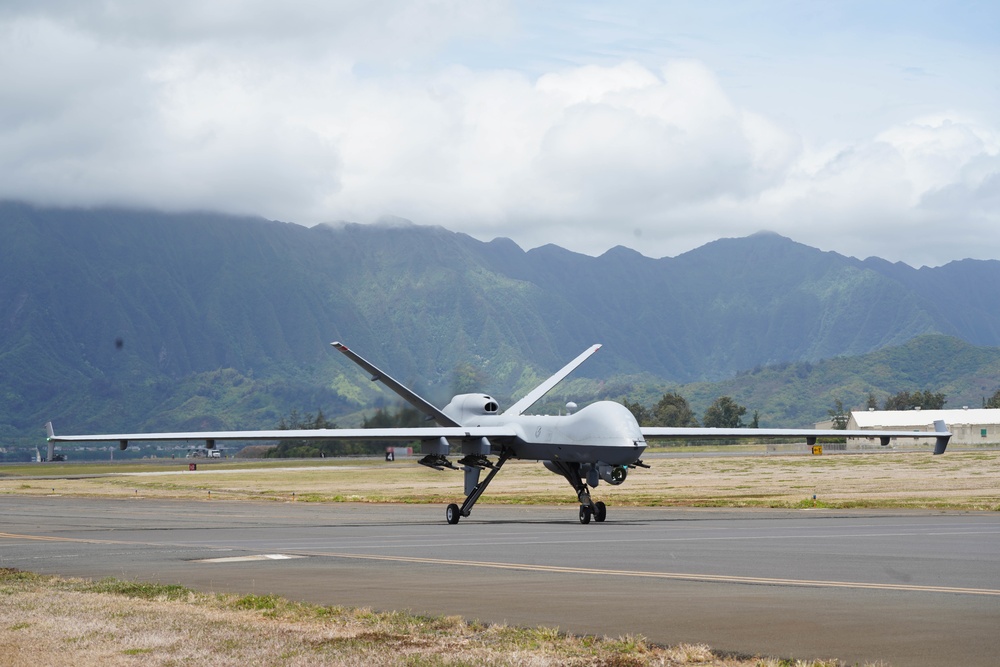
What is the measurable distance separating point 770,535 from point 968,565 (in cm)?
856

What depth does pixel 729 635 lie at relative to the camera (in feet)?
41.7

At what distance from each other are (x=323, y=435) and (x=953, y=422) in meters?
129

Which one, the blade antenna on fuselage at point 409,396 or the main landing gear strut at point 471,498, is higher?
the blade antenna on fuselage at point 409,396

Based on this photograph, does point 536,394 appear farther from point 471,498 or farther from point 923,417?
point 923,417

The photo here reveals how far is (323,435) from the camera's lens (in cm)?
3550

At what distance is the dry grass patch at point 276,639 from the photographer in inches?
456

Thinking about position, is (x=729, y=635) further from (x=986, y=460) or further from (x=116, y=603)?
(x=986, y=460)

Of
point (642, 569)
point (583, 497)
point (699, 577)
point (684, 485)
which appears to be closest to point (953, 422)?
point (684, 485)

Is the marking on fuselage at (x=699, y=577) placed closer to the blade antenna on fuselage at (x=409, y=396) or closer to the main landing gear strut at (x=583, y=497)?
the main landing gear strut at (x=583, y=497)

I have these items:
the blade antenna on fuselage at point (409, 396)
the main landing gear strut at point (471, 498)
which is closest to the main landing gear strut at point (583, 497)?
the main landing gear strut at point (471, 498)

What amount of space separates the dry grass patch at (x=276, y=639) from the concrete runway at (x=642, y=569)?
33.0 inches

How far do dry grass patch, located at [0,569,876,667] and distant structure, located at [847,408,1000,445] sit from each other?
118816 millimetres

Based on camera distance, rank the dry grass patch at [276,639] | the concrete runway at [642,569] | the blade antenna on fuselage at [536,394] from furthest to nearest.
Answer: the blade antenna on fuselage at [536,394] < the concrete runway at [642,569] < the dry grass patch at [276,639]

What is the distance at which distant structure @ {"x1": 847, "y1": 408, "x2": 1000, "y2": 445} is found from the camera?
450 ft
